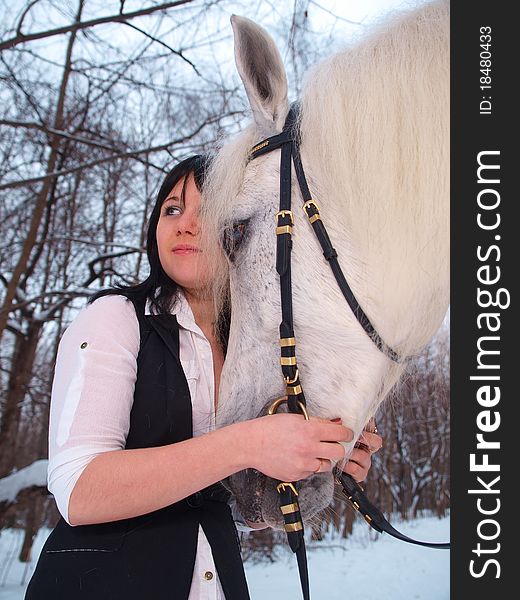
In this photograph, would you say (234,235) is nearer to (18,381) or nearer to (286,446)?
(286,446)

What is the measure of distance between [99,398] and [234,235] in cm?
55

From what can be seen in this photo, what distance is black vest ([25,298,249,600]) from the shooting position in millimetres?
1221

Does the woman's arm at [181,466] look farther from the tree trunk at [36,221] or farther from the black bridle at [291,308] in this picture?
the tree trunk at [36,221]

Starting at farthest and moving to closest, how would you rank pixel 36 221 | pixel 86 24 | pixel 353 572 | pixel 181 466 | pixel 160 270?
pixel 353 572 < pixel 36 221 < pixel 86 24 < pixel 160 270 < pixel 181 466

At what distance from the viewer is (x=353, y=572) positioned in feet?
18.6

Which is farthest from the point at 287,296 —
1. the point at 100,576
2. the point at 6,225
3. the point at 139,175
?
the point at 6,225

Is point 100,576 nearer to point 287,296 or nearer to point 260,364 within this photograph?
point 260,364

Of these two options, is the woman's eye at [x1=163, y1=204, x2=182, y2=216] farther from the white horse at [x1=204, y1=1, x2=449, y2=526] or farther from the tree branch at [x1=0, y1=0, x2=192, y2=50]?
the tree branch at [x1=0, y1=0, x2=192, y2=50]

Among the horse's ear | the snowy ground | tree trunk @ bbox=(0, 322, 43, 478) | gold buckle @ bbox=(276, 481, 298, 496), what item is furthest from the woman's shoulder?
tree trunk @ bbox=(0, 322, 43, 478)

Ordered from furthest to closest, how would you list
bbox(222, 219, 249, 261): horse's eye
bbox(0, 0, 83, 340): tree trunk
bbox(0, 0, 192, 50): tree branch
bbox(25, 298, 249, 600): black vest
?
bbox(0, 0, 83, 340): tree trunk → bbox(0, 0, 192, 50): tree branch → bbox(222, 219, 249, 261): horse's eye → bbox(25, 298, 249, 600): black vest

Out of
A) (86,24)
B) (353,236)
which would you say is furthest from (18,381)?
(353,236)

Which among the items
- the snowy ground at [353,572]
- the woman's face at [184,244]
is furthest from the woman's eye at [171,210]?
the snowy ground at [353,572]

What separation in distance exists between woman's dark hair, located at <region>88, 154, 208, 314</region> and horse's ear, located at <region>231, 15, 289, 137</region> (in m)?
0.27

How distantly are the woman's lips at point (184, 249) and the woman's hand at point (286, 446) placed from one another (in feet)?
2.02
